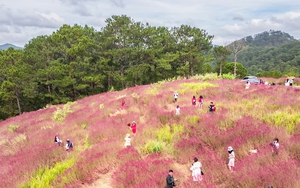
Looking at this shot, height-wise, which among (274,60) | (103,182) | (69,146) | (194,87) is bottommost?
(103,182)

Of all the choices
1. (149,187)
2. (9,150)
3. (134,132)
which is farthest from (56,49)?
(149,187)

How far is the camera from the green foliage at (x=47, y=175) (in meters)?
7.96

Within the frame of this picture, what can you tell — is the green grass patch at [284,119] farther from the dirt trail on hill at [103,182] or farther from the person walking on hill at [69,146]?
the person walking on hill at [69,146]

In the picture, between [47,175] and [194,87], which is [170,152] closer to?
[47,175]

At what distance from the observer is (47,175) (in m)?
8.42

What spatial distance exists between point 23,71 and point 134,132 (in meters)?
28.0

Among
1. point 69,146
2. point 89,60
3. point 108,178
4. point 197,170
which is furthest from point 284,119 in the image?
point 89,60

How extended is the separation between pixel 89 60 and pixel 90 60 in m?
0.45

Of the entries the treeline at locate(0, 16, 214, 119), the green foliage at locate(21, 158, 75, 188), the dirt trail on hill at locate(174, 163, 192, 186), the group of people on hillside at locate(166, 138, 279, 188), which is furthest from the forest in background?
the group of people on hillside at locate(166, 138, 279, 188)

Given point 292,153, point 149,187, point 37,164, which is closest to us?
point 149,187

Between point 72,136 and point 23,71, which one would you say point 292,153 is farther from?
point 23,71

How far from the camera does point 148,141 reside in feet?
33.0

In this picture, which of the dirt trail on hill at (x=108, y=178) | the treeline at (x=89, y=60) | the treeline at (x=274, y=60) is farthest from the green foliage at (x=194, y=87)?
the treeline at (x=274, y=60)

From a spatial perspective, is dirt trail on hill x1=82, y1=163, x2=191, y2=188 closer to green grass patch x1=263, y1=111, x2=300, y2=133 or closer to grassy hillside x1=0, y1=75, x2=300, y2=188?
grassy hillside x1=0, y1=75, x2=300, y2=188
